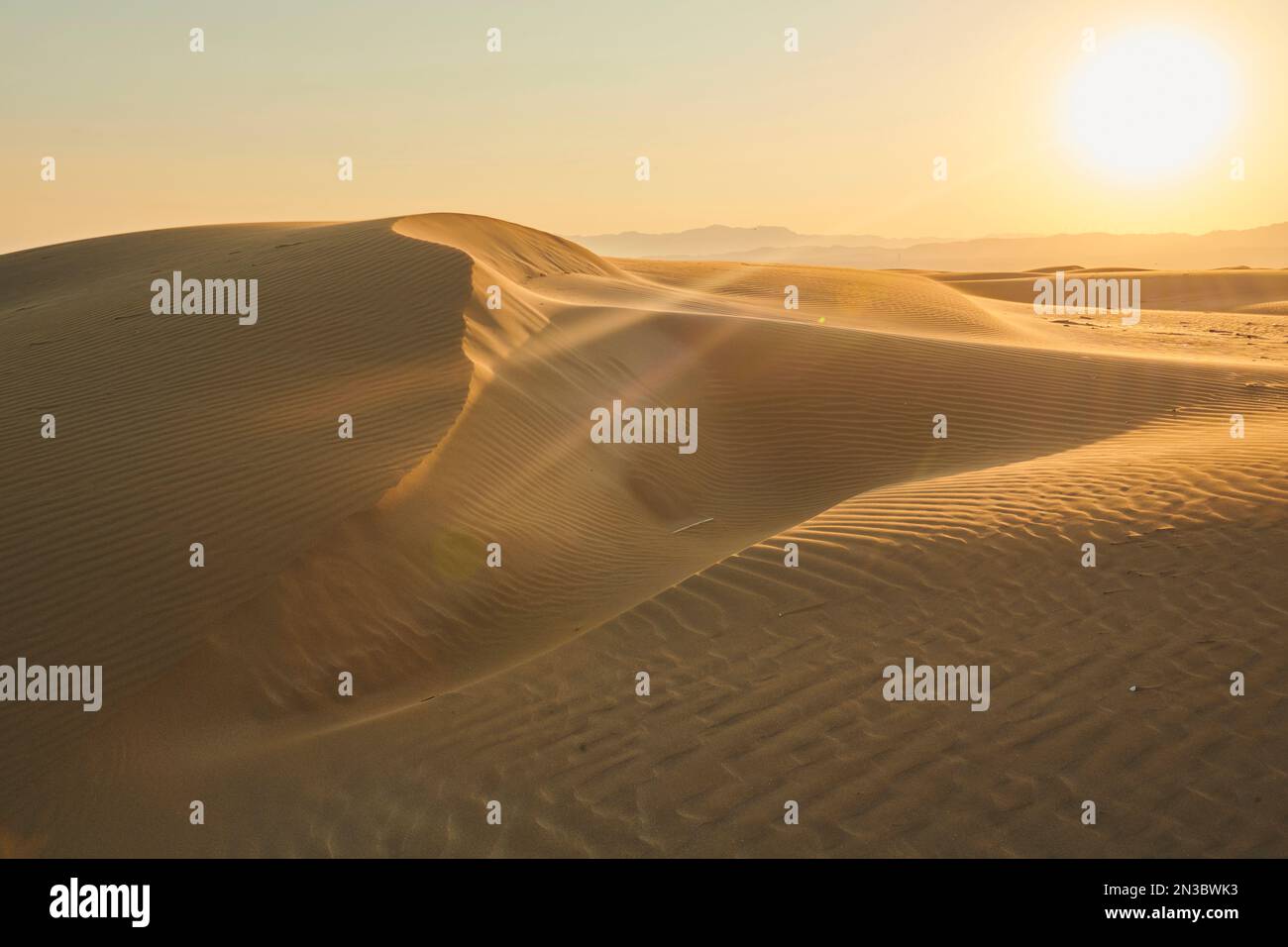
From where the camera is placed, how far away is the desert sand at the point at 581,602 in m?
4.62

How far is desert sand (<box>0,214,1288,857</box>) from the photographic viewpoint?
182 inches

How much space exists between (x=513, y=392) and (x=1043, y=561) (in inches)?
247

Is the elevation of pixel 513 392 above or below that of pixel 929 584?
above

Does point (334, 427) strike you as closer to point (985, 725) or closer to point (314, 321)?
point (314, 321)

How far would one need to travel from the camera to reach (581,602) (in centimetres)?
761

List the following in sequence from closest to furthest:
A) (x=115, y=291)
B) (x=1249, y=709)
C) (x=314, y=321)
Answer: (x=1249, y=709)
(x=314, y=321)
(x=115, y=291)

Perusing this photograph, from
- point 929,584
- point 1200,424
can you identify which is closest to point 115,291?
point 929,584

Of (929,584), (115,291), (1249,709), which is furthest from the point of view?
(115,291)

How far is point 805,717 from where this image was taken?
5.17 m

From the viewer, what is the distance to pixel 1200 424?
442 inches

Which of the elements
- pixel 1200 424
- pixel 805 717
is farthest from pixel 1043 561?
pixel 1200 424

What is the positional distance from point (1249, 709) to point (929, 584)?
2095mm

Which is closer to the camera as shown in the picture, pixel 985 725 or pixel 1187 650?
pixel 985 725
